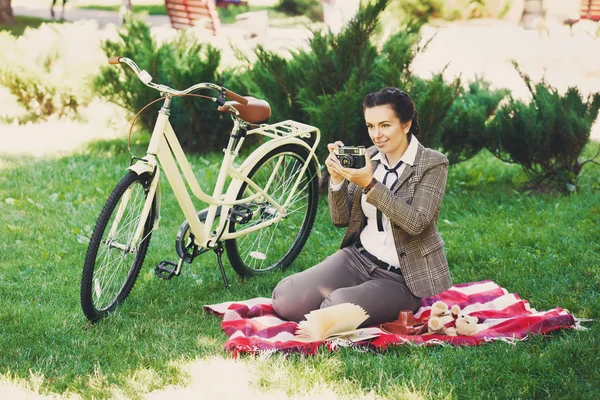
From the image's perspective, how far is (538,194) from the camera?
6375mm

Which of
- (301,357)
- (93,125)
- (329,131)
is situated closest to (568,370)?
(301,357)

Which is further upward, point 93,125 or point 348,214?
point 348,214

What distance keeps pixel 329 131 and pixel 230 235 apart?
5.97 ft

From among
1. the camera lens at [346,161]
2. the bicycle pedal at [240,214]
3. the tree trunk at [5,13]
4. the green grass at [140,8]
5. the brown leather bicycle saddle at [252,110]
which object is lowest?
the green grass at [140,8]

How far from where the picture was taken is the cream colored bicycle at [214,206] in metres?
3.76

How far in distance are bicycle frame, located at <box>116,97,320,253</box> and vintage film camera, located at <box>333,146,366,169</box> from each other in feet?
2.82

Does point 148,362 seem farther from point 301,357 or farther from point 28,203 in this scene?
point 28,203

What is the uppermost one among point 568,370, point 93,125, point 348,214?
point 348,214

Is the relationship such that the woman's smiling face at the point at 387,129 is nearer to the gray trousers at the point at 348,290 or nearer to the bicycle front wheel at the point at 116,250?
the gray trousers at the point at 348,290

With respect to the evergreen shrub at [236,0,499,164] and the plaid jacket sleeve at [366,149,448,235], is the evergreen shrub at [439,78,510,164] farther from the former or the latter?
the plaid jacket sleeve at [366,149,448,235]

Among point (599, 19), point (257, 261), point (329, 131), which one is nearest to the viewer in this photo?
point (257, 261)

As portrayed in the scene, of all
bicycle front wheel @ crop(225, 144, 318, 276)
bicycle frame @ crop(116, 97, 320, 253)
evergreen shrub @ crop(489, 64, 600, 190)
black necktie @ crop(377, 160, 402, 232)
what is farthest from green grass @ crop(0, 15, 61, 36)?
black necktie @ crop(377, 160, 402, 232)

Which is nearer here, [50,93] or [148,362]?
[148,362]

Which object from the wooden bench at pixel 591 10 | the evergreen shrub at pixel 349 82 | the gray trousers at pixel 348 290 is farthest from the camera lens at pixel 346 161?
the wooden bench at pixel 591 10
